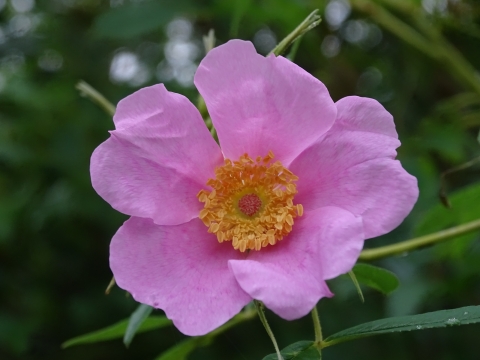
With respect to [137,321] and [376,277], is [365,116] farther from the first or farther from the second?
[137,321]

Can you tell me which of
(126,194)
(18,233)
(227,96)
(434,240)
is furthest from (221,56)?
(18,233)

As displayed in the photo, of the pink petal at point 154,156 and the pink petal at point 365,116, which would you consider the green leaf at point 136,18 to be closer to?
the pink petal at point 154,156

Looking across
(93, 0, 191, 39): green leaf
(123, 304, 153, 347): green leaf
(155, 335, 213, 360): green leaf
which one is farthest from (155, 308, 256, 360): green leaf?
(93, 0, 191, 39): green leaf

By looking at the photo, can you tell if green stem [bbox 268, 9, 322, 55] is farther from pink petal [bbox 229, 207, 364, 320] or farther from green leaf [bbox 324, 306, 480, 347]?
green leaf [bbox 324, 306, 480, 347]

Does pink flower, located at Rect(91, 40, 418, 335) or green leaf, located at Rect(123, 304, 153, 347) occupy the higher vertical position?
pink flower, located at Rect(91, 40, 418, 335)

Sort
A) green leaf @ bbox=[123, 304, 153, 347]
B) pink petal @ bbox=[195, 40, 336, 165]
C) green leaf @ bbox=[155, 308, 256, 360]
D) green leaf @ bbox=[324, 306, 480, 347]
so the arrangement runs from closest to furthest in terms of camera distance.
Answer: green leaf @ bbox=[324, 306, 480, 347], pink petal @ bbox=[195, 40, 336, 165], green leaf @ bbox=[123, 304, 153, 347], green leaf @ bbox=[155, 308, 256, 360]

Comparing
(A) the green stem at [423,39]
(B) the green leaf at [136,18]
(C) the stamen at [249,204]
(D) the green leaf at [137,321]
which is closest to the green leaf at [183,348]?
(D) the green leaf at [137,321]
